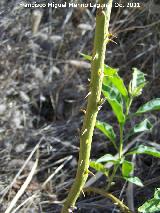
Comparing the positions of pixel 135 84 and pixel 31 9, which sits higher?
pixel 31 9

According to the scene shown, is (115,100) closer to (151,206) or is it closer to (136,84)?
(136,84)

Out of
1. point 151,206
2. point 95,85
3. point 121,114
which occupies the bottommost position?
point 151,206

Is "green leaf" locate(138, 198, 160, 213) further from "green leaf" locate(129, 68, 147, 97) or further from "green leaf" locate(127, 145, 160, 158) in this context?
"green leaf" locate(129, 68, 147, 97)

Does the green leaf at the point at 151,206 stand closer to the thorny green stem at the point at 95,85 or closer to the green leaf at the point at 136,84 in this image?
the thorny green stem at the point at 95,85

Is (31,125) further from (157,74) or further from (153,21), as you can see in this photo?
(153,21)

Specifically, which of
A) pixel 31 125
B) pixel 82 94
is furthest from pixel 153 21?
pixel 31 125

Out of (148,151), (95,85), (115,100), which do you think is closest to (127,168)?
(148,151)

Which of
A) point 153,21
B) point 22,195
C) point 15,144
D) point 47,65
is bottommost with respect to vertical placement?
point 22,195

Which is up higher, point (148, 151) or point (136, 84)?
point (136, 84)
